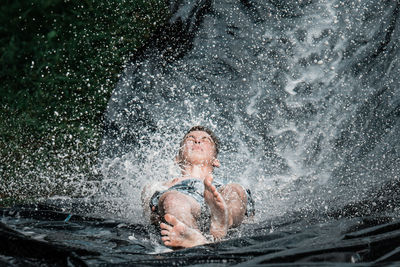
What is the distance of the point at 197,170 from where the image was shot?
A: 2494mm

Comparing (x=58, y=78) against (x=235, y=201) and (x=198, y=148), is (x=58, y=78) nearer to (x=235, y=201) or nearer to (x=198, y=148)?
(x=198, y=148)

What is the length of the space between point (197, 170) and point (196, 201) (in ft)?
1.51

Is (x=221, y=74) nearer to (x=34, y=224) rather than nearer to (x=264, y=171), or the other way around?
(x=264, y=171)

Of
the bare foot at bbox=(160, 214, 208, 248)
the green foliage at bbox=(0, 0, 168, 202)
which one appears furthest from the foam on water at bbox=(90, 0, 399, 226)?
the bare foot at bbox=(160, 214, 208, 248)

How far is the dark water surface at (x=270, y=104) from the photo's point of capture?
8.89 ft

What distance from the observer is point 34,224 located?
1.90 metres

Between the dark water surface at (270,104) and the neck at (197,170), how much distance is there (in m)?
0.35

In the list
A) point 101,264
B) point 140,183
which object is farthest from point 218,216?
point 140,183

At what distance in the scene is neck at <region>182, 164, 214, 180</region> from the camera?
8.14 feet

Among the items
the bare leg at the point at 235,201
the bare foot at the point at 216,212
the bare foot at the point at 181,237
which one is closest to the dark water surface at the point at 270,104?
the bare leg at the point at 235,201

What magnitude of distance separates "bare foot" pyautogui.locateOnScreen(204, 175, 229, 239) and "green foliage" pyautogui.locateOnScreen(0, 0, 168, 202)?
1.19 m

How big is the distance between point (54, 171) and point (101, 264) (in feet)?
5.95

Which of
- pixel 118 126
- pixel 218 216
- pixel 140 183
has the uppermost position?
pixel 118 126

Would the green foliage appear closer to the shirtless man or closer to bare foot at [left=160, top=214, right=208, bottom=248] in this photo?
the shirtless man
